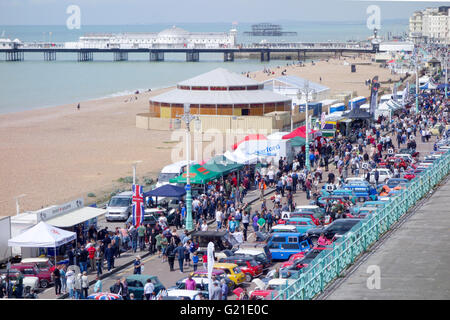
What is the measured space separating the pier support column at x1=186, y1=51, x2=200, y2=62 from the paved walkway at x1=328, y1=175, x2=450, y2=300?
14110cm

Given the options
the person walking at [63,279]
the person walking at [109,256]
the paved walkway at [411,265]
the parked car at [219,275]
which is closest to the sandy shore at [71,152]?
the person walking at [109,256]

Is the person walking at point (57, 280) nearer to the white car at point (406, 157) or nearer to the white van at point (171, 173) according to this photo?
the white van at point (171, 173)

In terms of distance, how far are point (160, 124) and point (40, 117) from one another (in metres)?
15.5

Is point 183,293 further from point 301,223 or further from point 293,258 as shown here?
point 301,223

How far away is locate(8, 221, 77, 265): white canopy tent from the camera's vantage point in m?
16.8

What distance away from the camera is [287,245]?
18.0 m

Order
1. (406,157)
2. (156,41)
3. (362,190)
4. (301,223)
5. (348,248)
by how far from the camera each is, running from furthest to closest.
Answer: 1. (156,41)
2. (406,157)
3. (362,190)
4. (301,223)
5. (348,248)

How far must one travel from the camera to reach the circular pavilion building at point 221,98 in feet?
151

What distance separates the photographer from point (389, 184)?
2478cm

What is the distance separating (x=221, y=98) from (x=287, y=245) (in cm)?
2885

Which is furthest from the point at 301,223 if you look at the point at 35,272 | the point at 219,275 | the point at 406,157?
the point at 406,157

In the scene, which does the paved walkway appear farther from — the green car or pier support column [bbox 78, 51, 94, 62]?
pier support column [bbox 78, 51, 94, 62]
